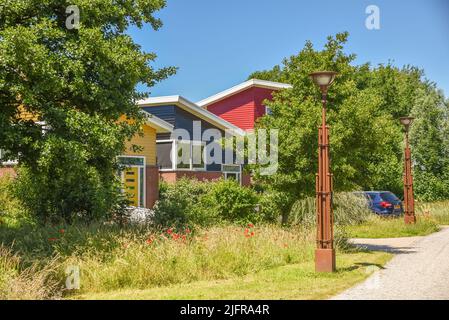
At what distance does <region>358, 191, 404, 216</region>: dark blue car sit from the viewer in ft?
89.1

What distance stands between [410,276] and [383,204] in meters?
16.1

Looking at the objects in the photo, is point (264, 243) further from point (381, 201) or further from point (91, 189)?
point (381, 201)

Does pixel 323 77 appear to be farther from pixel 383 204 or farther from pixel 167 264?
pixel 383 204

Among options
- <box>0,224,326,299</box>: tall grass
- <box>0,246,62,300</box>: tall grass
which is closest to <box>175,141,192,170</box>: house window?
<box>0,224,326,299</box>: tall grass

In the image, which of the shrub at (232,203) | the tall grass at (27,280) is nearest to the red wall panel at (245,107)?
the shrub at (232,203)

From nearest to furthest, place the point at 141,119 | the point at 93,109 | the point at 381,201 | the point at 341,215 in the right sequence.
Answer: the point at 93,109 < the point at 141,119 < the point at 341,215 < the point at 381,201

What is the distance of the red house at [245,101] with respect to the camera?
121 feet

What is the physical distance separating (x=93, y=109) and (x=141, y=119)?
5.01 ft

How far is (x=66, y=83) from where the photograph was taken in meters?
11.8

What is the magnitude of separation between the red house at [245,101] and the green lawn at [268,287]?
2492cm

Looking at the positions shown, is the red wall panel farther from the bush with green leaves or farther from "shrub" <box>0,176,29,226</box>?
"shrub" <box>0,176,29,226</box>

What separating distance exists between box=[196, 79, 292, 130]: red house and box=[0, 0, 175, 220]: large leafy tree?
23321mm
